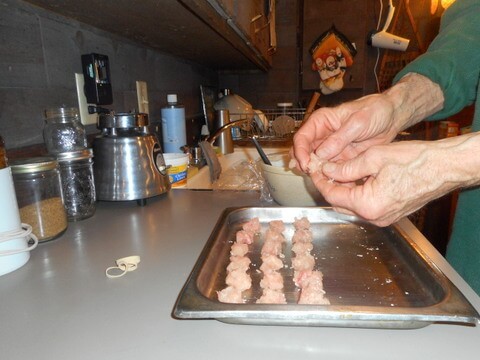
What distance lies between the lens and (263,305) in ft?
1.33

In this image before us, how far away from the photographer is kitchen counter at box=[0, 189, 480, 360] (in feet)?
1.24

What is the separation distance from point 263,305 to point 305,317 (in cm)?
5

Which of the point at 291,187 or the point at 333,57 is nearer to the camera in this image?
the point at 291,187

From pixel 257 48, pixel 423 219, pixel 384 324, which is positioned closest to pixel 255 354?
pixel 384 324

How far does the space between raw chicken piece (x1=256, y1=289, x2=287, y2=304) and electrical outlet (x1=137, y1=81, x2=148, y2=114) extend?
0.94m

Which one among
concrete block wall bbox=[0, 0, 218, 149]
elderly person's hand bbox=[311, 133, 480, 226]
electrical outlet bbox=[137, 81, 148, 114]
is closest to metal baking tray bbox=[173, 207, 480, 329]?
elderly person's hand bbox=[311, 133, 480, 226]

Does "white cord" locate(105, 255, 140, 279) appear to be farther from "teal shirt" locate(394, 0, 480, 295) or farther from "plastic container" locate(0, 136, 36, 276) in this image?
"teal shirt" locate(394, 0, 480, 295)

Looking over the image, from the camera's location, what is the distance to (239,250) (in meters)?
0.63

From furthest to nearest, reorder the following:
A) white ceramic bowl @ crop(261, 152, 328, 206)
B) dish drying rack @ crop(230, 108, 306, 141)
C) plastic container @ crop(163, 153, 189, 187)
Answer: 1. dish drying rack @ crop(230, 108, 306, 141)
2. plastic container @ crop(163, 153, 189, 187)
3. white ceramic bowl @ crop(261, 152, 328, 206)

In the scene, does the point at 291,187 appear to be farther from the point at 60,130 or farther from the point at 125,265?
the point at 60,130

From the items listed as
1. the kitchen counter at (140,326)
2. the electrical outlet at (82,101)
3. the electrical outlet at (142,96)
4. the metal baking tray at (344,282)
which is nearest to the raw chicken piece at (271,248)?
the metal baking tray at (344,282)

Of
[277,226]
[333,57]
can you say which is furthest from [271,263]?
[333,57]

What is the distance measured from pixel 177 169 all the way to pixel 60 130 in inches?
15.4

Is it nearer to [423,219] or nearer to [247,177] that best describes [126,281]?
[247,177]
